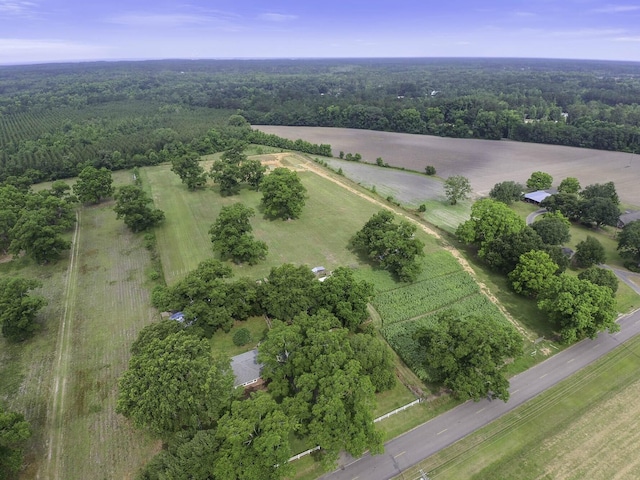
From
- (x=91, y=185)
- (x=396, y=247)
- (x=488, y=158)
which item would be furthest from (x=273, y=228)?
(x=488, y=158)

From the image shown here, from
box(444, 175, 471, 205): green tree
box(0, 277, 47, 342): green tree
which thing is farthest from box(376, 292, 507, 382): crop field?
box(0, 277, 47, 342): green tree

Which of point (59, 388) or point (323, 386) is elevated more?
point (323, 386)

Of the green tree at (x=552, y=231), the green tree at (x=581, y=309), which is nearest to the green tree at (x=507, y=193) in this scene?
the green tree at (x=552, y=231)

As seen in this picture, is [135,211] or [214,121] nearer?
[135,211]

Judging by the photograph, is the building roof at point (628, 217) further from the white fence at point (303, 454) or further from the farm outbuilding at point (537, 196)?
the white fence at point (303, 454)

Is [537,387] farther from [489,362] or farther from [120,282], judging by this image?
[120,282]

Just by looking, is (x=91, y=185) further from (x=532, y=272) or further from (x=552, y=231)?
(x=552, y=231)
